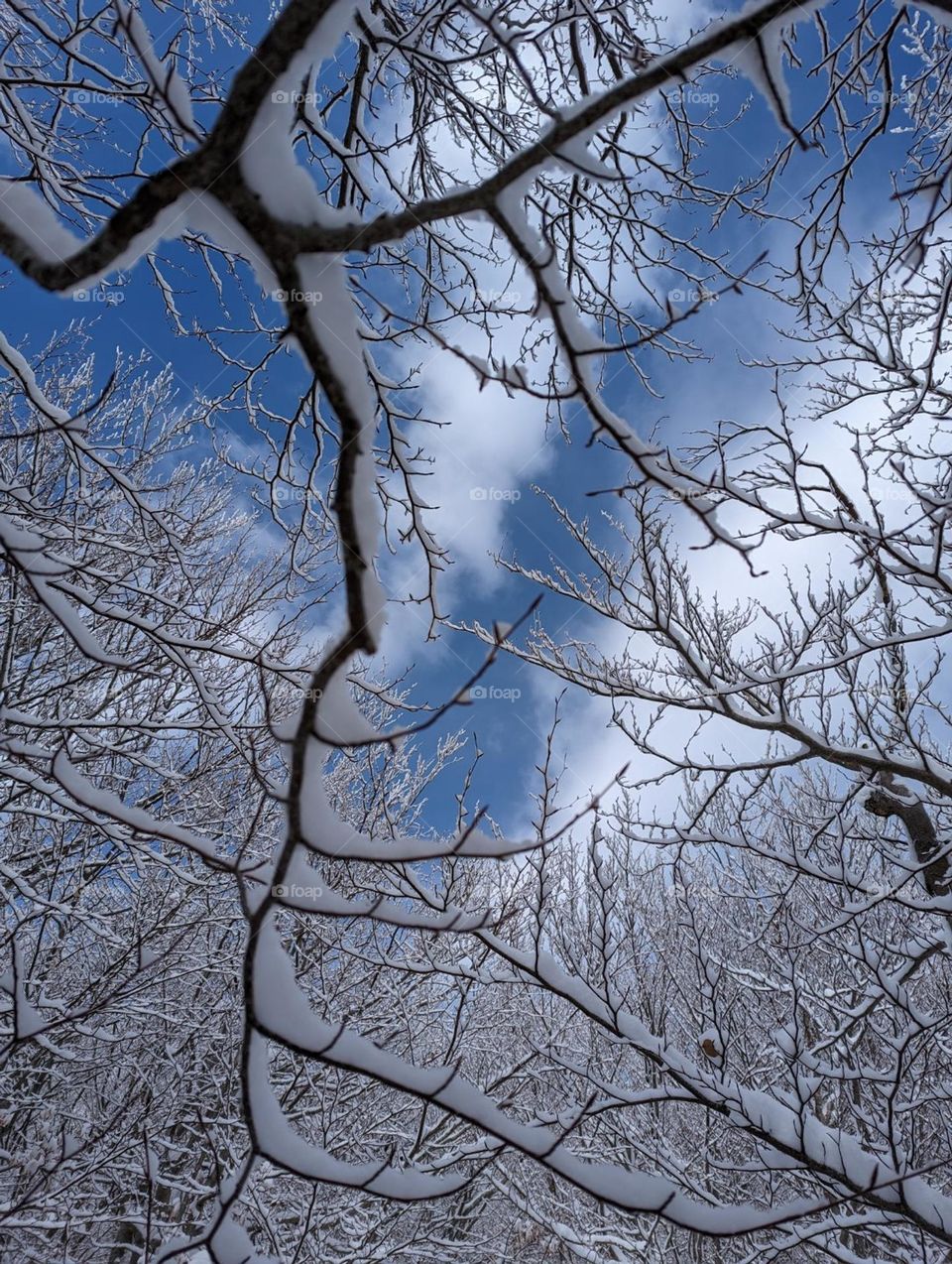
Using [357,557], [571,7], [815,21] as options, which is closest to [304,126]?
[571,7]

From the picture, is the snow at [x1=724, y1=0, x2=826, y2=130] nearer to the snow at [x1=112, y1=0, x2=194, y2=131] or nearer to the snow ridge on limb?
the snow at [x1=112, y1=0, x2=194, y2=131]

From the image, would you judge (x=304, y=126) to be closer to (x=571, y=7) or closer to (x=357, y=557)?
(x=571, y=7)

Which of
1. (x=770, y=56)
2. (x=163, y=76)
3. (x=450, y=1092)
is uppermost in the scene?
(x=770, y=56)

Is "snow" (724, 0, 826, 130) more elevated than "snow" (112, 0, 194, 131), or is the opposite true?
"snow" (724, 0, 826, 130)

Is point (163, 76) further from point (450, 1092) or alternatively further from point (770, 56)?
point (450, 1092)

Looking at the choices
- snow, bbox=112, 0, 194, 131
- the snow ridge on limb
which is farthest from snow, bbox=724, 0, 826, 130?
the snow ridge on limb

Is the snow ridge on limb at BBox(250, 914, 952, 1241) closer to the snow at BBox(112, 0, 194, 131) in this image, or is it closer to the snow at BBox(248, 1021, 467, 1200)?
the snow at BBox(248, 1021, 467, 1200)

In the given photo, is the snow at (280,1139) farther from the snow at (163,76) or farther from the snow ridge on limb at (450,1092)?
the snow at (163,76)

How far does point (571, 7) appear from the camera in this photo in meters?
2.65

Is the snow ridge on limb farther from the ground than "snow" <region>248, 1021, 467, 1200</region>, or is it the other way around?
the snow ridge on limb

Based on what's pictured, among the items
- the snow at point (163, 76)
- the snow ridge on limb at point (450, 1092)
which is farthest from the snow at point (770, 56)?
the snow ridge on limb at point (450, 1092)

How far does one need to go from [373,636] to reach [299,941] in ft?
25.3

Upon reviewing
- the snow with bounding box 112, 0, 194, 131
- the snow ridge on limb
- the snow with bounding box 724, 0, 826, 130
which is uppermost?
the snow with bounding box 724, 0, 826, 130

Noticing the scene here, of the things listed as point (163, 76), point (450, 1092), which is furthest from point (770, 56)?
point (450, 1092)
